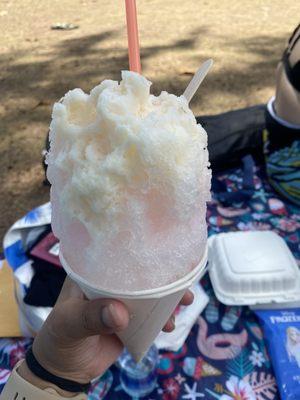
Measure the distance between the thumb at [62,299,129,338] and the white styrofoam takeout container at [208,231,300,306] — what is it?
77 centimetres

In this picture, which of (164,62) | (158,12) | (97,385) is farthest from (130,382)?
(158,12)

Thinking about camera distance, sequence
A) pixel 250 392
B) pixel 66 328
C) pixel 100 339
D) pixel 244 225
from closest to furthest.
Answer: pixel 66 328 < pixel 100 339 < pixel 250 392 < pixel 244 225

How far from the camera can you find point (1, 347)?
1558 millimetres

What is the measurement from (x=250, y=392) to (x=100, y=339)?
0.53 m

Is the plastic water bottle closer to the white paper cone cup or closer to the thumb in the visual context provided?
the white paper cone cup

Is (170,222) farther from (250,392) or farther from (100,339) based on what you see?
(250,392)

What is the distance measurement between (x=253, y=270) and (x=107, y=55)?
12.1ft

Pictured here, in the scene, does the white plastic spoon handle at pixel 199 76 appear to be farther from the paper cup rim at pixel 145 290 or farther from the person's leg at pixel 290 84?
the person's leg at pixel 290 84

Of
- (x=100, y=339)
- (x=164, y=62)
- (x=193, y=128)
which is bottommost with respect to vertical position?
(x=164, y=62)

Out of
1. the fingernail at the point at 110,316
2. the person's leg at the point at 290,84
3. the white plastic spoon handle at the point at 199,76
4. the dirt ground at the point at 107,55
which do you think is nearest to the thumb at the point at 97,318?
the fingernail at the point at 110,316

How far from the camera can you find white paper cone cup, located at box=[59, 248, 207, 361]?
3.02ft

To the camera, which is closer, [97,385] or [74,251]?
[74,251]

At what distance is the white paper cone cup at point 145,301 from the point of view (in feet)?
3.02

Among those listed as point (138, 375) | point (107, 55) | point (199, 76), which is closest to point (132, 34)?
point (199, 76)
